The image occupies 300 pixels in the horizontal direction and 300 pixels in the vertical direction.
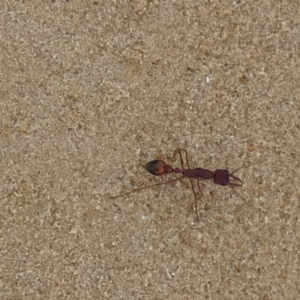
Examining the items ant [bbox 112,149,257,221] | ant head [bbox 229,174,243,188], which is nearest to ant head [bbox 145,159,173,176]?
ant [bbox 112,149,257,221]

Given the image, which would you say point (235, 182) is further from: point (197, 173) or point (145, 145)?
point (145, 145)

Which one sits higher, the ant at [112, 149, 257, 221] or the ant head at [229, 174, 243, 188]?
the ant at [112, 149, 257, 221]

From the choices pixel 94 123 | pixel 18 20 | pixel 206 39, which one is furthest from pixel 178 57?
pixel 18 20

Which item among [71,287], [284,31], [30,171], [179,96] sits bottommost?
[71,287]

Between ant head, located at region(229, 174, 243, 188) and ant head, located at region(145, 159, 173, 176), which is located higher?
ant head, located at region(145, 159, 173, 176)

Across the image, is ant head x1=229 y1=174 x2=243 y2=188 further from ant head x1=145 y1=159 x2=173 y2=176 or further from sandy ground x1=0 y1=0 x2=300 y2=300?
ant head x1=145 y1=159 x2=173 y2=176

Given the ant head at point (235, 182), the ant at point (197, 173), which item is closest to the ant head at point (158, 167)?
the ant at point (197, 173)

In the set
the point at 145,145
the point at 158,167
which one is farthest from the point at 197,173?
the point at 145,145

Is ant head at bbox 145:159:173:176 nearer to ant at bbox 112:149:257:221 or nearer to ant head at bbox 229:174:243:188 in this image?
ant at bbox 112:149:257:221

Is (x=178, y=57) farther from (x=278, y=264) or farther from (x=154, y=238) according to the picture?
(x=278, y=264)
